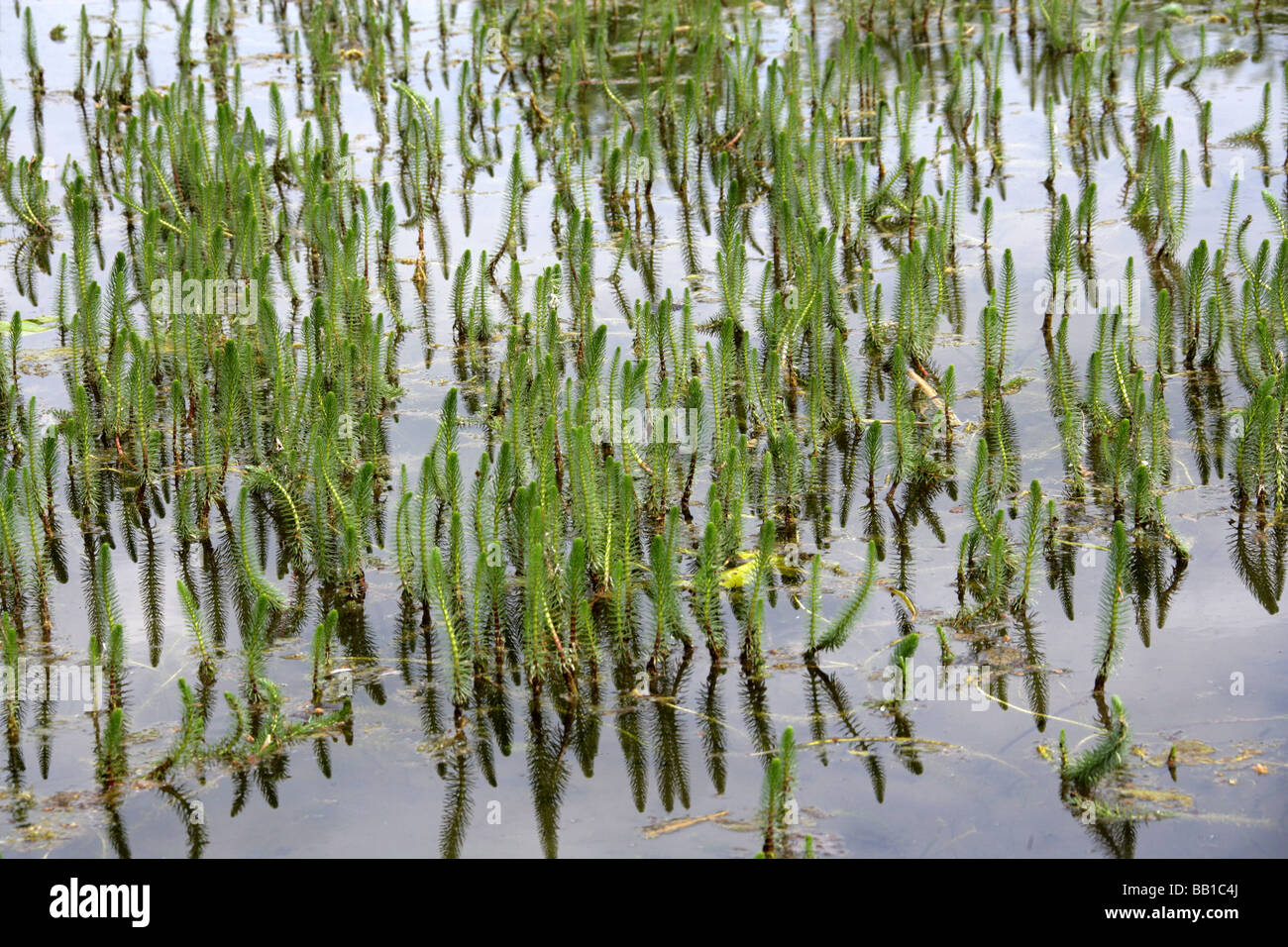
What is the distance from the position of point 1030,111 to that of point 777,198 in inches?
117

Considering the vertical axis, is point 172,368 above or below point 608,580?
above

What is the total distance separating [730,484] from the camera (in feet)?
14.3

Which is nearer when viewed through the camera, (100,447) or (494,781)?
(494,781)

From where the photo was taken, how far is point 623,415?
472 centimetres

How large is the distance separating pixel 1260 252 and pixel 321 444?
3503 mm

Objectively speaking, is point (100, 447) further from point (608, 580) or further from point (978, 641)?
point (978, 641)

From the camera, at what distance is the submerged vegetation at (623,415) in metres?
3.77

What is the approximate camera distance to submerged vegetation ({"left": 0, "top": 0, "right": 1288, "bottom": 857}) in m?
3.77

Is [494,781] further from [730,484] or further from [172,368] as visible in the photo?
[172,368]

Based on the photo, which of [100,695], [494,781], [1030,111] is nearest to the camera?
[494,781]

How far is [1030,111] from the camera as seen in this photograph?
344 inches
